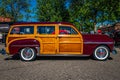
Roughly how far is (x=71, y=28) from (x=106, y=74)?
400cm

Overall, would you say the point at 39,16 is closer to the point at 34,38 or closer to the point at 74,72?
the point at 34,38

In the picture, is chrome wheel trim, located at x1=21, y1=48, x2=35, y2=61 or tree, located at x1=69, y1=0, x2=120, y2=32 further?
tree, located at x1=69, y1=0, x2=120, y2=32

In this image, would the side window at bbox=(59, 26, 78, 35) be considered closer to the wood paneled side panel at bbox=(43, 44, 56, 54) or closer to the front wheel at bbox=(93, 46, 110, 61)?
the wood paneled side panel at bbox=(43, 44, 56, 54)

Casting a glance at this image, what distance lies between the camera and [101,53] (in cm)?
1167

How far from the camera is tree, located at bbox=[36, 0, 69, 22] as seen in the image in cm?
3775

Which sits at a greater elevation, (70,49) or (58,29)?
(58,29)

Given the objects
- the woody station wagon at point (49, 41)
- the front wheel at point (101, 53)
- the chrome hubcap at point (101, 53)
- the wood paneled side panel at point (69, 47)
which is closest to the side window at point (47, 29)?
the woody station wagon at point (49, 41)

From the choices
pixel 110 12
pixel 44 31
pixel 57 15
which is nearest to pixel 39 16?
pixel 57 15

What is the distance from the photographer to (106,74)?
8102 mm

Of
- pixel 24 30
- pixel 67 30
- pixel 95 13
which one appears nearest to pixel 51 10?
pixel 95 13

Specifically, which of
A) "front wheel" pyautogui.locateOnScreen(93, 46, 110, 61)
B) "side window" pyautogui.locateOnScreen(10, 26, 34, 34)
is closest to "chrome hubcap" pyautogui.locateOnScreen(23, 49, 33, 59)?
"side window" pyautogui.locateOnScreen(10, 26, 34, 34)

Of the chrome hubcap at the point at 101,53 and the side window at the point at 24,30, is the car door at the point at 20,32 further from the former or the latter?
the chrome hubcap at the point at 101,53

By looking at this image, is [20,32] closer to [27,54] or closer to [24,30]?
[24,30]

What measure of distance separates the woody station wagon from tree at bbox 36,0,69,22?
84.7ft
